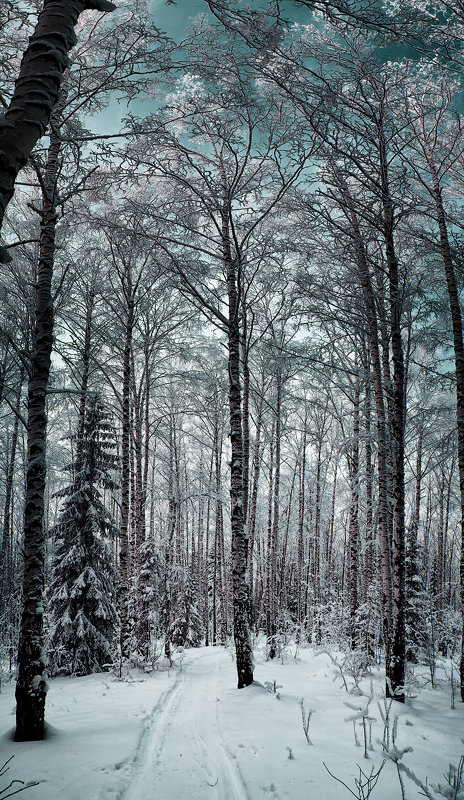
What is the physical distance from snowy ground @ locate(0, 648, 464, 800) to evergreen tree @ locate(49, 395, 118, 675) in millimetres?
2366

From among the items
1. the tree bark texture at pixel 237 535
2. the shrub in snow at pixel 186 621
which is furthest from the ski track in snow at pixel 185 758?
the shrub in snow at pixel 186 621

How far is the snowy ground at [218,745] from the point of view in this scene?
3.36 metres

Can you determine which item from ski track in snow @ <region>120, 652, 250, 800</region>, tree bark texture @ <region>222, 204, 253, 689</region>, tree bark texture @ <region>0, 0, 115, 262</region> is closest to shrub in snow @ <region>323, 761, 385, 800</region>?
ski track in snow @ <region>120, 652, 250, 800</region>

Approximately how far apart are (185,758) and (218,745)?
0.49 metres

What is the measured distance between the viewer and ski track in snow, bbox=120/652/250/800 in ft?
11.1

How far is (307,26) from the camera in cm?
621

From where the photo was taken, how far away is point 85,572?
1019 cm

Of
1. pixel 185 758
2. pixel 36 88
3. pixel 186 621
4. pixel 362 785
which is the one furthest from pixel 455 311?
pixel 186 621

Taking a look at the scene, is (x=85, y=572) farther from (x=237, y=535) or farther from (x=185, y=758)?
(x=185, y=758)

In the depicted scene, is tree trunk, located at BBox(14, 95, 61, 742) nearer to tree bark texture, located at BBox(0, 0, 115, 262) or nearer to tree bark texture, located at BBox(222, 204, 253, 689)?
tree bark texture, located at BBox(0, 0, 115, 262)

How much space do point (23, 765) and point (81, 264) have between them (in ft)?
35.5

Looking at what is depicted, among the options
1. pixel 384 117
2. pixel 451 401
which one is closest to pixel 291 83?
pixel 384 117

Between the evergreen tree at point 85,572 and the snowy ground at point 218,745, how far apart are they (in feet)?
7.76

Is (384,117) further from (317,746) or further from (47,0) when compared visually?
(317,746)
